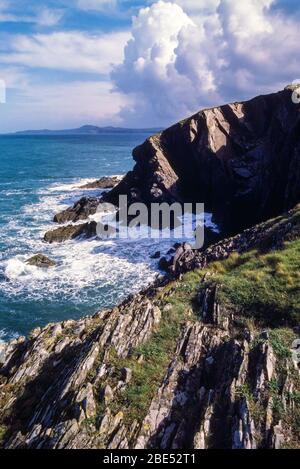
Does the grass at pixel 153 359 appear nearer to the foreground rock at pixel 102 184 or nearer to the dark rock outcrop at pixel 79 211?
the dark rock outcrop at pixel 79 211

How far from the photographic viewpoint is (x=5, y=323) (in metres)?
35.4

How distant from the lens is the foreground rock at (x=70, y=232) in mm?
56469

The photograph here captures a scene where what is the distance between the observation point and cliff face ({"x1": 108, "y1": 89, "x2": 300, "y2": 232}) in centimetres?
5266

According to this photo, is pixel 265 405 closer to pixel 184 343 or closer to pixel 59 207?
pixel 184 343

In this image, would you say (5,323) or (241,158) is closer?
(5,323)

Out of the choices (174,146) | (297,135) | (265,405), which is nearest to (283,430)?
(265,405)

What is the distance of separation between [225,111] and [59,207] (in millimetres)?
35405

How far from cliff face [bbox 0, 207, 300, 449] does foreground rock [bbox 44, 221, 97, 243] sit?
3277 cm

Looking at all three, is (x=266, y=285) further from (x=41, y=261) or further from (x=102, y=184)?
(x=102, y=184)

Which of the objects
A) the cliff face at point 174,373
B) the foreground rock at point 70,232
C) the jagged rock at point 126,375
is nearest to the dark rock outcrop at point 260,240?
the cliff face at point 174,373

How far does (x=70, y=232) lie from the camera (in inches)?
2299

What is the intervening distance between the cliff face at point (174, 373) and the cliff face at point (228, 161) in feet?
101

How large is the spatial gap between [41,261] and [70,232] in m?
11.8

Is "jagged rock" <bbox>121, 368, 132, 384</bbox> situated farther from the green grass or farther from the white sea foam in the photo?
the white sea foam
